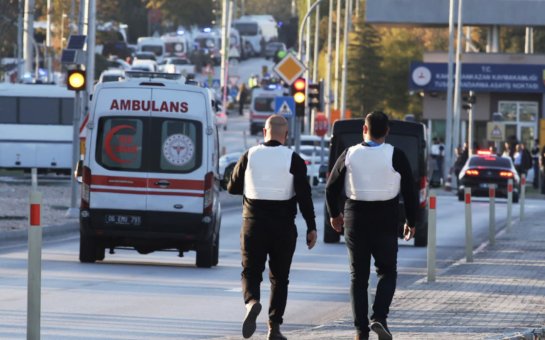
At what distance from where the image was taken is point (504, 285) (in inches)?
784

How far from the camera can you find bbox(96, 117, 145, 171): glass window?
74.8ft

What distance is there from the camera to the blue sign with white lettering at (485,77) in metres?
81.1

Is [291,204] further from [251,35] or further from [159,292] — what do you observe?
[251,35]

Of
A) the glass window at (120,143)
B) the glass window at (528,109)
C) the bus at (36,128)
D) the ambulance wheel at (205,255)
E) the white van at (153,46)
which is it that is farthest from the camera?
the white van at (153,46)

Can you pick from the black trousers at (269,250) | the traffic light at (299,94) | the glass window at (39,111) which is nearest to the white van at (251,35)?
the glass window at (39,111)

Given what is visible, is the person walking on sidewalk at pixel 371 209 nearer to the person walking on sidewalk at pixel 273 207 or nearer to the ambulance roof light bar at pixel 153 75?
the person walking on sidewalk at pixel 273 207

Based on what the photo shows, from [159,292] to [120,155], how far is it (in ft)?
14.2

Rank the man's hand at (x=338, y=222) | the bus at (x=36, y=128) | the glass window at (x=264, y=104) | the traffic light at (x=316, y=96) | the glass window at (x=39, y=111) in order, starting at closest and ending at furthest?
1. the man's hand at (x=338, y=222)
2. the traffic light at (x=316, y=96)
3. the bus at (x=36, y=128)
4. the glass window at (x=39, y=111)
5. the glass window at (x=264, y=104)

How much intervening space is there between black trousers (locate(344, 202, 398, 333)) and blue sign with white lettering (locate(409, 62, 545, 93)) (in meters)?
68.2

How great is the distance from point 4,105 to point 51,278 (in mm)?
39001

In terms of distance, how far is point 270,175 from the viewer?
44.5ft

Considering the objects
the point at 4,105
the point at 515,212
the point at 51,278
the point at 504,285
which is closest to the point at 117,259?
the point at 51,278

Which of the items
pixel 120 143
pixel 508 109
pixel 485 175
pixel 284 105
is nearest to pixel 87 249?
pixel 120 143

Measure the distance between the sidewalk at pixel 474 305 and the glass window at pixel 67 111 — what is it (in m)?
33.9
